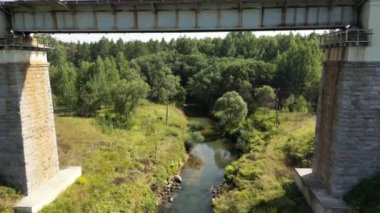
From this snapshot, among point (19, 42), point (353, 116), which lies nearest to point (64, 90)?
point (19, 42)

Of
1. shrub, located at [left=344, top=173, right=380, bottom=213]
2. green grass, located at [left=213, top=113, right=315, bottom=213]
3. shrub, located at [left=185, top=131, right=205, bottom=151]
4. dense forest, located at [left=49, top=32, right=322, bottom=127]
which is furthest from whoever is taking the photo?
dense forest, located at [left=49, top=32, right=322, bottom=127]

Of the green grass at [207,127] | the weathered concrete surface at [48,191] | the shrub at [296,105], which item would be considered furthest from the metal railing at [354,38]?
the shrub at [296,105]

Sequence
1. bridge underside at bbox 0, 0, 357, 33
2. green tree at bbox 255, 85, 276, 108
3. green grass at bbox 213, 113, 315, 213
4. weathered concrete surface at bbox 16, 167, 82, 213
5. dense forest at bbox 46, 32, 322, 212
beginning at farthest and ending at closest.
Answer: green tree at bbox 255, 85, 276, 108, dense forest at bbox 46, 32, 322, 212, green grass at bbox 213, 113, 315, 213, bridge underside at bbox 0, 0, 357, 33, weathered concrete surface at bbox 16, 167, 82, 213

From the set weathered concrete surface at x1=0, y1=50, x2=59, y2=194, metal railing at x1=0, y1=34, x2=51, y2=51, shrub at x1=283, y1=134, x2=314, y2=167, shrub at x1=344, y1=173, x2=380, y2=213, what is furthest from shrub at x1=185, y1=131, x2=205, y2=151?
shrub at x1=344, y1=173, x2=380, y2=213

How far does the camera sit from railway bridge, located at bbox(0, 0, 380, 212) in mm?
14641

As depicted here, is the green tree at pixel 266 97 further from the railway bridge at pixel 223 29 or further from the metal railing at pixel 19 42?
the metal railing at pixel 19 42

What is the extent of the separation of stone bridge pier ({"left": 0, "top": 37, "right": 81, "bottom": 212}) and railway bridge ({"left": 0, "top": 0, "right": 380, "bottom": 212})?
0.05 m

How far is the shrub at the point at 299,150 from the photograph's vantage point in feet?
76.4

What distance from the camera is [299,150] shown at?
79.6 feet

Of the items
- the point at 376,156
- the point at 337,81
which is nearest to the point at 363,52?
the point at 337,81

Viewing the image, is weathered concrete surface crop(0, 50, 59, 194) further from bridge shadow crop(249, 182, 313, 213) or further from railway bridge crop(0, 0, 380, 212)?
bridge shadow crop(249, 182, 313, 213)

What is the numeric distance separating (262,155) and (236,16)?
12938mm

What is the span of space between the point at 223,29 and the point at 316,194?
28.0 feet

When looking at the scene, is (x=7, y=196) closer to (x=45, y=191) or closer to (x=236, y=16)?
(x=45, y=191)
